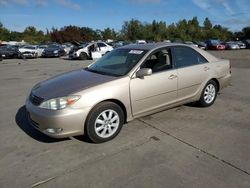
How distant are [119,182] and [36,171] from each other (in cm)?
112

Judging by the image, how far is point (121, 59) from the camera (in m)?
→ 5.13

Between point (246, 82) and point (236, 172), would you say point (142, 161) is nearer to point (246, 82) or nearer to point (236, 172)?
point (236, 172)

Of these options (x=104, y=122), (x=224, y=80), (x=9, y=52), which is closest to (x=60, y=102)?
(x=104, y=122)

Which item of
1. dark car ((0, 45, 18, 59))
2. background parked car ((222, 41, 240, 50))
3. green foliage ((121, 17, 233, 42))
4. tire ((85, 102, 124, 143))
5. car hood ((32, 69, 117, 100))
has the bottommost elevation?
tire ((85, 102, 124, 143))

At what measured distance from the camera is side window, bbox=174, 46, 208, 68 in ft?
16.8

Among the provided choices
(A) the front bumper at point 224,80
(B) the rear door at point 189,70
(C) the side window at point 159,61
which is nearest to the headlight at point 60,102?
(C) the side window at point 159,61

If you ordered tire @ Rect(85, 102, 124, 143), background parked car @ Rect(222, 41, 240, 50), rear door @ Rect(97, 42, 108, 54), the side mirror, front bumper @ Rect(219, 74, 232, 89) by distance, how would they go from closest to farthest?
tire @ Rect(85, 102, 124, 143)
the side mirror
front bumper @ Rect(219, 74, 232, 89)
rear door @ Rect(97, 42, 108, 54)
background parked car @ Rect(222, 41, 240, 50)

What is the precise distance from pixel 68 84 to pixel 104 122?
0.89 metres

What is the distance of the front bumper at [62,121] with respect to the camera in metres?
3.72

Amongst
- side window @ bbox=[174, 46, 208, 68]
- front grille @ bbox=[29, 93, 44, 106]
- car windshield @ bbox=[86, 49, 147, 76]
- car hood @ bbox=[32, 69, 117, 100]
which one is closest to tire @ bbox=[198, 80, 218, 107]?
side window @ bbox=[174, 46, 208, 68]

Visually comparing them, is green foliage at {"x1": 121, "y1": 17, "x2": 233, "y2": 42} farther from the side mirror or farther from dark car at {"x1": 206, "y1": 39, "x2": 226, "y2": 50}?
the side mirror

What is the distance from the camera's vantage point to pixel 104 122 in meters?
4.09

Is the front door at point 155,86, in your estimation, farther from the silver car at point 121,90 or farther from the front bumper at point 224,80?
the front bumper at point 224,80

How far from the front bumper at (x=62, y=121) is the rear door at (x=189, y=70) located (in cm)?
214
